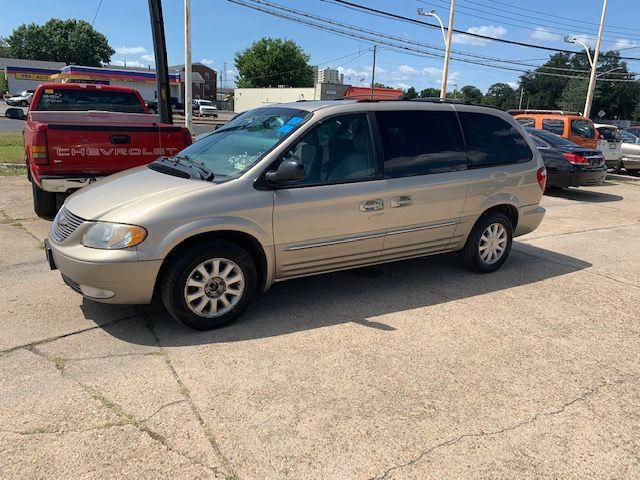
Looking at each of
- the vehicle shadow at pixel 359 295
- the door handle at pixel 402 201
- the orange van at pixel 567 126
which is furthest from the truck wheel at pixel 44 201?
the orange van at pixel 567 126

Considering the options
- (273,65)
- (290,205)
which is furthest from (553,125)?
(273,65)

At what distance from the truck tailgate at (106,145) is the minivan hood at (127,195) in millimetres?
2345

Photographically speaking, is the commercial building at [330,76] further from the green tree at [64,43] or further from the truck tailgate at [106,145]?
the truck tailgate at [106,145]

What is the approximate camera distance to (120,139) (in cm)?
661

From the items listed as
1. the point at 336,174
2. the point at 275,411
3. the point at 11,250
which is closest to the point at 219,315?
the point at 275,411

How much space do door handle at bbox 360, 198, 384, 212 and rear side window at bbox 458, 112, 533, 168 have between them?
127 cm

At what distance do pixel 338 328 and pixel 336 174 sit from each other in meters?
1.29

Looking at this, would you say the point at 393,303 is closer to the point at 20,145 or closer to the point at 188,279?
the point at 188,279

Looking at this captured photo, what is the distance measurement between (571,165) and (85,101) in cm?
1007

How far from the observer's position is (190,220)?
12.1ft

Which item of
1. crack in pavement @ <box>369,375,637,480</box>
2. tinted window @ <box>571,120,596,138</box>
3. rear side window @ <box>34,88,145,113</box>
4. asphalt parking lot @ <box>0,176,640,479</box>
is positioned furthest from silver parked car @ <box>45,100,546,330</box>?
tinted window @ <box>571,120,596,138</box>

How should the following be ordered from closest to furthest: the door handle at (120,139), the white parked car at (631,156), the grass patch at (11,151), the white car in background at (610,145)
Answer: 1. the door handle at (120,139)
2. the grass patch at (11,151)
3. the white car in background at (610,145)
4. the white parked car at (631,156)

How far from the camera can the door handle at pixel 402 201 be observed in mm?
4594

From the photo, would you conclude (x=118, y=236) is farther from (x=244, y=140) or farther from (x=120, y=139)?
(x=120, y=139)
